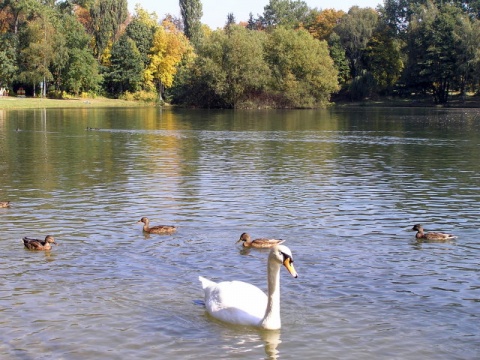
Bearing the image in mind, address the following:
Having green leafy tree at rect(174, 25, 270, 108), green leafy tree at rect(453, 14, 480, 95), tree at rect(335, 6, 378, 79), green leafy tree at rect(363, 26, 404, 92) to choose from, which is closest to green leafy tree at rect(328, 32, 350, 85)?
tree at rect(335, 6, 378, 79)

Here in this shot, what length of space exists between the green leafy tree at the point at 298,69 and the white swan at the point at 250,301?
92475 mm

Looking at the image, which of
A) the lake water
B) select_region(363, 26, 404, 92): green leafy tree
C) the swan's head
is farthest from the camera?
select_region(363, 26, 404, 92): green leafy tree

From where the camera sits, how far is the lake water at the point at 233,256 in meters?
10.2

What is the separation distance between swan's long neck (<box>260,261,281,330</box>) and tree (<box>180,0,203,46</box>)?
428ft

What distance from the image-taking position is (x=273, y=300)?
1011cm

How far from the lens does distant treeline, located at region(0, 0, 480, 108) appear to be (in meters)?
102

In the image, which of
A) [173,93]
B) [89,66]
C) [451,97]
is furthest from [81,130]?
[451,97]

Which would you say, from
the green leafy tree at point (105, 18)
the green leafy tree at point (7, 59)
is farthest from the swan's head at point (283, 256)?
the green leafy tree at point (105, 18)

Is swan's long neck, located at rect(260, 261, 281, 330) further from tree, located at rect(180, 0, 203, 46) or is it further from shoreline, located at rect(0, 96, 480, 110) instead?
tree, located at rect(180, 0, 203, 46)

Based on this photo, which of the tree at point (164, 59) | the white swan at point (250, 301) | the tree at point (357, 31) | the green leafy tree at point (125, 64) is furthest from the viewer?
the tree at point (164, 59)

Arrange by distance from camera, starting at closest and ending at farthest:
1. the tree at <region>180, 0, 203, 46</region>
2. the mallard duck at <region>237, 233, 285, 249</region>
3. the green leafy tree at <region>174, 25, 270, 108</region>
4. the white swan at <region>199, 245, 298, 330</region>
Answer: the white swan at <region>199, 245, 298, 330</region>
the mallard duck at <region>237, 233, 285, 249</region>
the green leafy tree at <region>174, 25, 270, 108</region>
the tree at <region>180, 0, 203, 46</region>

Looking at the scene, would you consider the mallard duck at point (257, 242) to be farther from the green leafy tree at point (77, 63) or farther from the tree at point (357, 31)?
the tree at point (357, 31)

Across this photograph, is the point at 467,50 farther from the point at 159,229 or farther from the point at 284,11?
the point at 159,229

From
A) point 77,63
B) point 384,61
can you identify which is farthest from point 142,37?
point 384,61
